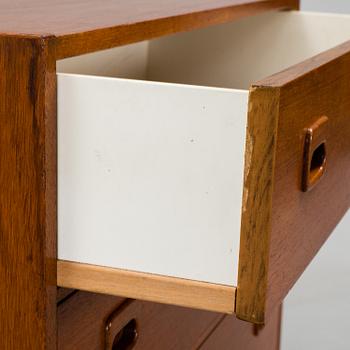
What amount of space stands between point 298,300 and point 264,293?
1.39m

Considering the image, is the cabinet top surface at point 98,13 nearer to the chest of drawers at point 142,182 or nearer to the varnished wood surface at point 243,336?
the chest of drawers at point 142,182

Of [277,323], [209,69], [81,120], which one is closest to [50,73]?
[81,120]

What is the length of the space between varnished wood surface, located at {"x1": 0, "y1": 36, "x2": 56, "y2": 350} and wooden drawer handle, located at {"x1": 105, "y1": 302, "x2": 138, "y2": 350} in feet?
0.44

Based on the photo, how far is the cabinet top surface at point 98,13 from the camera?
77 centimetres

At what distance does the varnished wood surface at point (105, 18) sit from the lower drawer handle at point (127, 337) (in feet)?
1.01

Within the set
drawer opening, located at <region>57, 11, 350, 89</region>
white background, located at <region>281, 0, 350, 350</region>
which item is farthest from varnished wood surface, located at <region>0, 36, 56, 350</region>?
white background, located at <region>281, 0, 350, 350</region>

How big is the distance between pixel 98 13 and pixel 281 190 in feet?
0.92

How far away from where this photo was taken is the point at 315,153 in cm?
89

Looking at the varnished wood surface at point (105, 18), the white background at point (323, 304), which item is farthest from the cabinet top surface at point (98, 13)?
the white background at point (323, 304)

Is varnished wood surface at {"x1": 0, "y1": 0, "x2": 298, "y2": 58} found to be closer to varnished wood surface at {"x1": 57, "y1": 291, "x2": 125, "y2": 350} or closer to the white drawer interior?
the white drawer interior

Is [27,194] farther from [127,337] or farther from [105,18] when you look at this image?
[127,337]

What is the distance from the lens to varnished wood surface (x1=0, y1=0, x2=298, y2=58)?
2.46 ft

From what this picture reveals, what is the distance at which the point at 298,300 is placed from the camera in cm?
207

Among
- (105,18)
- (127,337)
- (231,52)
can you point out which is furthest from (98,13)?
(231,52)
